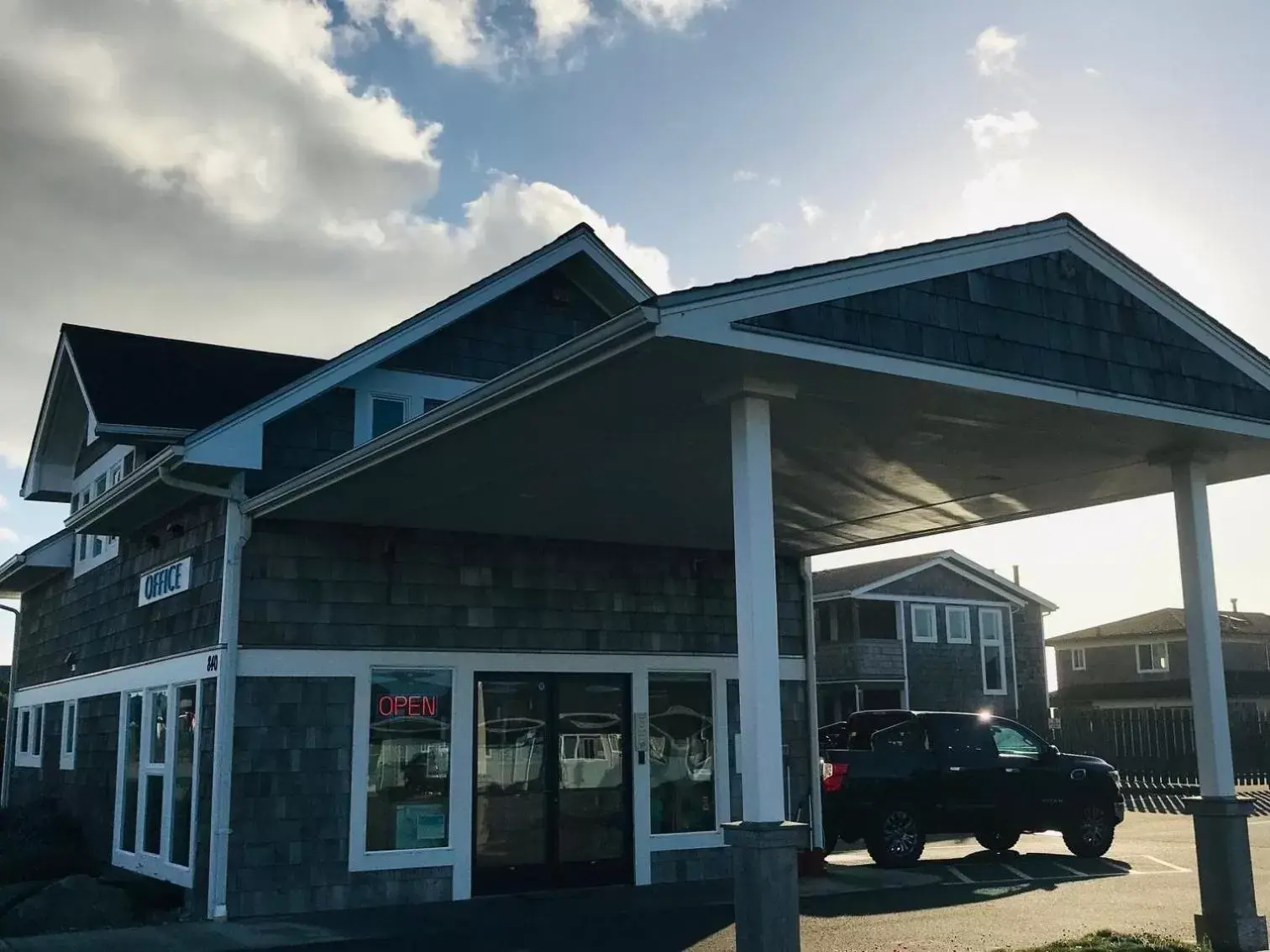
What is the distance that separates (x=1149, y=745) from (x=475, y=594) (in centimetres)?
2433

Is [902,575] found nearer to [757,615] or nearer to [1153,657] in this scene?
[1153,657]

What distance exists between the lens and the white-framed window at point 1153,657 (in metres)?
44.0

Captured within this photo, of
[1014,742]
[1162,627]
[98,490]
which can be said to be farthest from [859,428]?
[1162,627]

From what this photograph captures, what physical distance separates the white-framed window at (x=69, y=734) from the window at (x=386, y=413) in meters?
7.04

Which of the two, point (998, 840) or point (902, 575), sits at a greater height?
point (902, 575)

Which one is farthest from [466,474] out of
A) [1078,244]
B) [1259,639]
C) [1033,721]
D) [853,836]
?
[1259,639]

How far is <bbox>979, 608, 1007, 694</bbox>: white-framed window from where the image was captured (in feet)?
133

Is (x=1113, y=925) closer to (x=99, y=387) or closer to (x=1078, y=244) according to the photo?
(x=1078, y=244)

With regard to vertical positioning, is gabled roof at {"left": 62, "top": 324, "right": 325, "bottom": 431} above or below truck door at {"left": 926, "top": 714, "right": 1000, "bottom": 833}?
above

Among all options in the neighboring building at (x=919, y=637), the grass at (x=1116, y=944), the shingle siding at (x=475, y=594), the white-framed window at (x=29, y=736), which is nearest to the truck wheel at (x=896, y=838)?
the shingle siding at (x=475, y=594)

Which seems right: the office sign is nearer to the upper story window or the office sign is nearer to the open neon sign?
the upper story window

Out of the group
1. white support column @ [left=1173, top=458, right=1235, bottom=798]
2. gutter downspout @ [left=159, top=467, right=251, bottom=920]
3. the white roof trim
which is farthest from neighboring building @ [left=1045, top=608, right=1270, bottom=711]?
gutter downspout @ [left=159, top=467, right=251, bottom=920]

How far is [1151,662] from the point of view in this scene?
4441 cm

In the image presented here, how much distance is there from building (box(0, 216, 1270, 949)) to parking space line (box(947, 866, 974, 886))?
181cm
